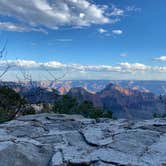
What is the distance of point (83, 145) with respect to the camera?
12.3 feet

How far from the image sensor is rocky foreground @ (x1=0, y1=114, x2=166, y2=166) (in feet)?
10.2

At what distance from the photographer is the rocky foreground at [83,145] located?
3.12m

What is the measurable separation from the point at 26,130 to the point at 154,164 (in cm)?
246

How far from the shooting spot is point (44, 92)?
10.2 meters

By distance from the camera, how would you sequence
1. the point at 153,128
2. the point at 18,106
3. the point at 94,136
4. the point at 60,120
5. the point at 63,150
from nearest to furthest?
1. the point at 63,150
2. the point at 94,136
3. the point at 153,128
4. the point at 60,120
5. the point at 18,106

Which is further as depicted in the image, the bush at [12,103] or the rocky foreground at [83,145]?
the bush at [12,103]

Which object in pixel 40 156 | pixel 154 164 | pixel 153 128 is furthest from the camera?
pixel 153 128

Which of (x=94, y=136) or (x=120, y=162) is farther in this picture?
(x=94, y=136)

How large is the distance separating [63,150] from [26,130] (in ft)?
4.49

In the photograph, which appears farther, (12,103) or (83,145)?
(12,103)

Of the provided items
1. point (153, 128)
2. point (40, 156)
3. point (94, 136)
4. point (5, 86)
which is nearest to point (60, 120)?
point (94, 136)

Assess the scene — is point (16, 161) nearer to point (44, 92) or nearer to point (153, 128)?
point (153, 128)

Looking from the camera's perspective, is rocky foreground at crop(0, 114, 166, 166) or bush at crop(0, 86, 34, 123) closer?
rocky foreground at crop(0, 114, 166, 166)

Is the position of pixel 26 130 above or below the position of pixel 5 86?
below
